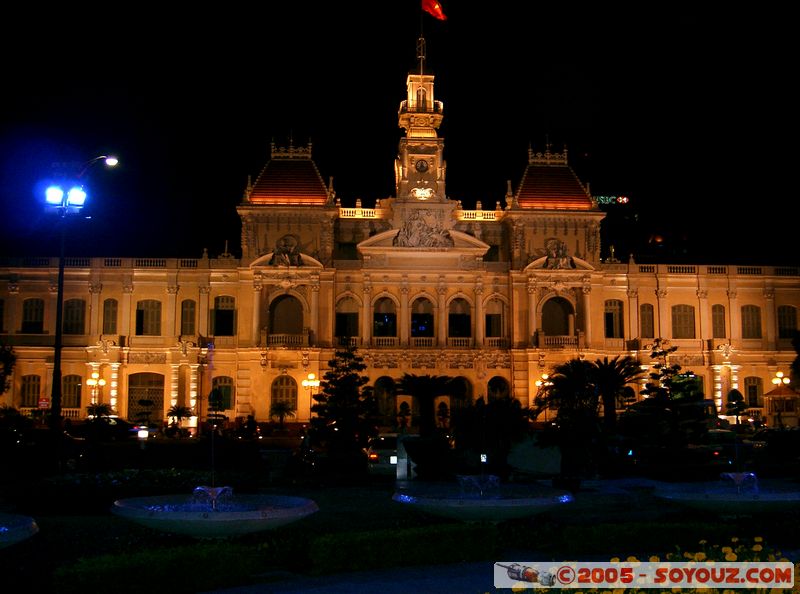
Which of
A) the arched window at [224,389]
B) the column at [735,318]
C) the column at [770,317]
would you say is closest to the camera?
the arched window at [224,389]

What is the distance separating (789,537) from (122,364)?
45.1m

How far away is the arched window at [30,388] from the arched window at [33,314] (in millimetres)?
2861

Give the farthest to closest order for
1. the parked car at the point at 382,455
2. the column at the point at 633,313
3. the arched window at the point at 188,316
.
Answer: the column at the point at 633,313 → the arched window at the point at 188,316 → the parked car at the point at 382,455

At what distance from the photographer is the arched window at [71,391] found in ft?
180

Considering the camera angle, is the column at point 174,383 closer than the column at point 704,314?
Yes

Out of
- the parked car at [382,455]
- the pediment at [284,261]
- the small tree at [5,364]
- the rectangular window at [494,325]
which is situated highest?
the pediment at [284,261]

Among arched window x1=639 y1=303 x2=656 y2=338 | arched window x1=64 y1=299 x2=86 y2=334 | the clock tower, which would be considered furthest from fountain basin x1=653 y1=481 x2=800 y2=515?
arched window x1=64 y1=299 x2=86 y2=334

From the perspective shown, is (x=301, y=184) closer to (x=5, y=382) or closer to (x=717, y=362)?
(x=5, y=382)

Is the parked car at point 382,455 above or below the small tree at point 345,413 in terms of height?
below

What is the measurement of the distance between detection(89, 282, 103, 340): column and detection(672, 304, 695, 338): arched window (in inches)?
1340

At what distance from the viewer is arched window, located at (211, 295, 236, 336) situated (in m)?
55.5

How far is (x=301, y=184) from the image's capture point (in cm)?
5603

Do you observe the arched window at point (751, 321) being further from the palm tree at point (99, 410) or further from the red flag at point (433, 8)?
the palm tree at point (99, 410)

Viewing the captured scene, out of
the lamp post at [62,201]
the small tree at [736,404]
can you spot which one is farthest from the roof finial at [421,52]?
the lamp post at [62,201]
